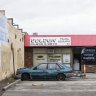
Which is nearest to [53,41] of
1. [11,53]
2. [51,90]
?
[11,53]

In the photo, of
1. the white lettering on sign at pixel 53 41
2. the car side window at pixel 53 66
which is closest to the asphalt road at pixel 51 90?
the car side window at pixel 53 66

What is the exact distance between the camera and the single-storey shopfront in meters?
37.6

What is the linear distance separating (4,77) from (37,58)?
42.9 feet

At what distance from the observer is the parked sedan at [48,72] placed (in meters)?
28.2

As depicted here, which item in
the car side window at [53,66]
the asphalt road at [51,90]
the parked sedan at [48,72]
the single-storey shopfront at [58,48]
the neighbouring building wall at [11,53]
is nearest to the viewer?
the asphalt road at [51,90]

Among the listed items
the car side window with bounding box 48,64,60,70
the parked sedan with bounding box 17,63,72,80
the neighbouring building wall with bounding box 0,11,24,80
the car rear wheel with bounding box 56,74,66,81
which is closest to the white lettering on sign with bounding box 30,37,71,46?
the neighbouring building wall with bounding box 0,11,24,80

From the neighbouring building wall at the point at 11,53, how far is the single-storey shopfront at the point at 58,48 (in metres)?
2.39

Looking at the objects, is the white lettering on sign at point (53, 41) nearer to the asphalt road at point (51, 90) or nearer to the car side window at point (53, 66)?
the car side window at point (53, 66)

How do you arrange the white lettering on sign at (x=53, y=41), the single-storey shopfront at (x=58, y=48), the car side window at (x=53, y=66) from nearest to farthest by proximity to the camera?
the car side window at (x=53, y=66) → the white lettering on sign at (x=53, y=41) → the single-storey shopfront at (x=58, y=48)

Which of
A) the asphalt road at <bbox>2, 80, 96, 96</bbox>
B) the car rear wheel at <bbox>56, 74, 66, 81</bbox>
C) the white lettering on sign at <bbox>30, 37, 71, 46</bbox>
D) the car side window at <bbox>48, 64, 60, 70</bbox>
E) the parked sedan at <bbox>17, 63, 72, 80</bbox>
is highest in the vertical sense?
the white lettering on sign at <bbox>30, 37, 71, 46</bbox>

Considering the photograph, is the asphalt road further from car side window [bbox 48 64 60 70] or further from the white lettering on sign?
the white lettering on sign

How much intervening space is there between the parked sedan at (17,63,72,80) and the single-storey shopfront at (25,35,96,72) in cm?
905

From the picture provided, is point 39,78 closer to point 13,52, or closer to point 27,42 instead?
point 13,52

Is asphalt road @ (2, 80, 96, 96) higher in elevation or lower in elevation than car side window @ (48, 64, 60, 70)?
lower
